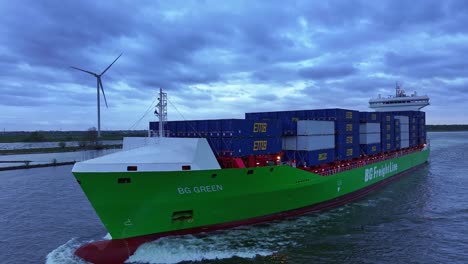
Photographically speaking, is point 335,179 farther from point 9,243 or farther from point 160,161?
point 9,243

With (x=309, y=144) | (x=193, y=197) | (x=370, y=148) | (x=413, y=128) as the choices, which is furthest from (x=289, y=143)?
(x=413, y=128)

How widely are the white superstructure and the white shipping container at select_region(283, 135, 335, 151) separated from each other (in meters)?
42.1

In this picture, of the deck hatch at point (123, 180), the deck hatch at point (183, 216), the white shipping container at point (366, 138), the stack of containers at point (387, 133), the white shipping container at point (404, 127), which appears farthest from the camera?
the white shipping container at point (404, 127)

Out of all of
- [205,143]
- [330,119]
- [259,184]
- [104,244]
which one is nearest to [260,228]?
[259,184]

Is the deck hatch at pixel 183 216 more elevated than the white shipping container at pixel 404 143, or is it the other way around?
the white shipping container at pixel 404 143

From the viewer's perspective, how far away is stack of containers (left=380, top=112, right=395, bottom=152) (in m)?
39.7

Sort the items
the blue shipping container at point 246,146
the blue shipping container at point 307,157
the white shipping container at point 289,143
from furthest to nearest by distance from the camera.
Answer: the white shipping container at point 289,143, the blue shipping container at point 307,157, the blue shipping container at point 246,146

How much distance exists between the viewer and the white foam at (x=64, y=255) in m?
16.5

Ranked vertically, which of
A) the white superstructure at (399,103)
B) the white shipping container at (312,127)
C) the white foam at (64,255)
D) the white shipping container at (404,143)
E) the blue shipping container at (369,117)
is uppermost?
the white superstructure at (399,103)

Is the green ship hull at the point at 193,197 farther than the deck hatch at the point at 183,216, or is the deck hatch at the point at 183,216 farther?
the deck hatch at the point at 183,216

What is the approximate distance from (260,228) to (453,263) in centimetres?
1061

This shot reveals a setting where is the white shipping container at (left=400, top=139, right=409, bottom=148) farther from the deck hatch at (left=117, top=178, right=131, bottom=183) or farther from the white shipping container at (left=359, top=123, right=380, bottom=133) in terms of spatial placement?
the deck hatch at (left=117, top=178, right=131, bottom=183)

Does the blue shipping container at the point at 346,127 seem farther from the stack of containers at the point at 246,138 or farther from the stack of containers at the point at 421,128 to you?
the stack of containers at the point at 421,128

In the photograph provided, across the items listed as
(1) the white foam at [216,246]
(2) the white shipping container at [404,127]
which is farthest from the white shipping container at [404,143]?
(1) the white foam at [216,246]
